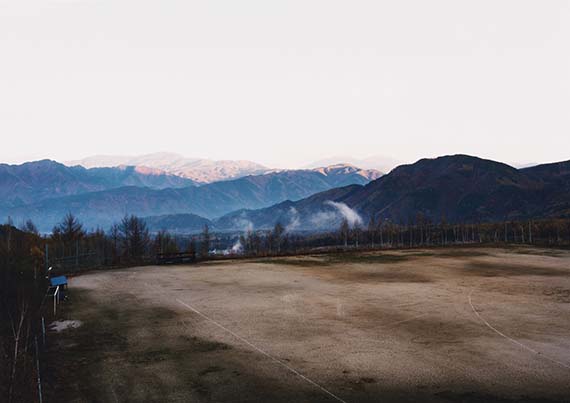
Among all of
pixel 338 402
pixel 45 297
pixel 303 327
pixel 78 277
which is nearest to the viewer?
pixel 338 402

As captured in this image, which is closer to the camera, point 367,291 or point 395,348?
point 395,348

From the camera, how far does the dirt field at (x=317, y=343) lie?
12.1 meters

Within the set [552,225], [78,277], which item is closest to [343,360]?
[78,277]

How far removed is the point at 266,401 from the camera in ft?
37.3

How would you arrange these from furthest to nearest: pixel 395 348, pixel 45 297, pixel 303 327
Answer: pixel 45 297
pixel 303 327
pixel 395 348

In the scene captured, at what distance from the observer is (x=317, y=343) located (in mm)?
16359

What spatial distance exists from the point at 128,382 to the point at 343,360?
21.9ft

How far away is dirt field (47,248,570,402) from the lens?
12125 millimetres

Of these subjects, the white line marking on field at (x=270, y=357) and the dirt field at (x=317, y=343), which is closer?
the white line marking on field at (x=270, y=357)

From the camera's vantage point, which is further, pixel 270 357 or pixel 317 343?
pixel 317 343

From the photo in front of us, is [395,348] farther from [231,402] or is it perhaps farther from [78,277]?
[78,277]

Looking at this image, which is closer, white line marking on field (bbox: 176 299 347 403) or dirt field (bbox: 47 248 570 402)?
white line marking on field (bbox: 176 299 347 403)

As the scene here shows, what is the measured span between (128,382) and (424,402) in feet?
26.9

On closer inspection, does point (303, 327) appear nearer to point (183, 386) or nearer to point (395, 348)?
point (395, 348)
